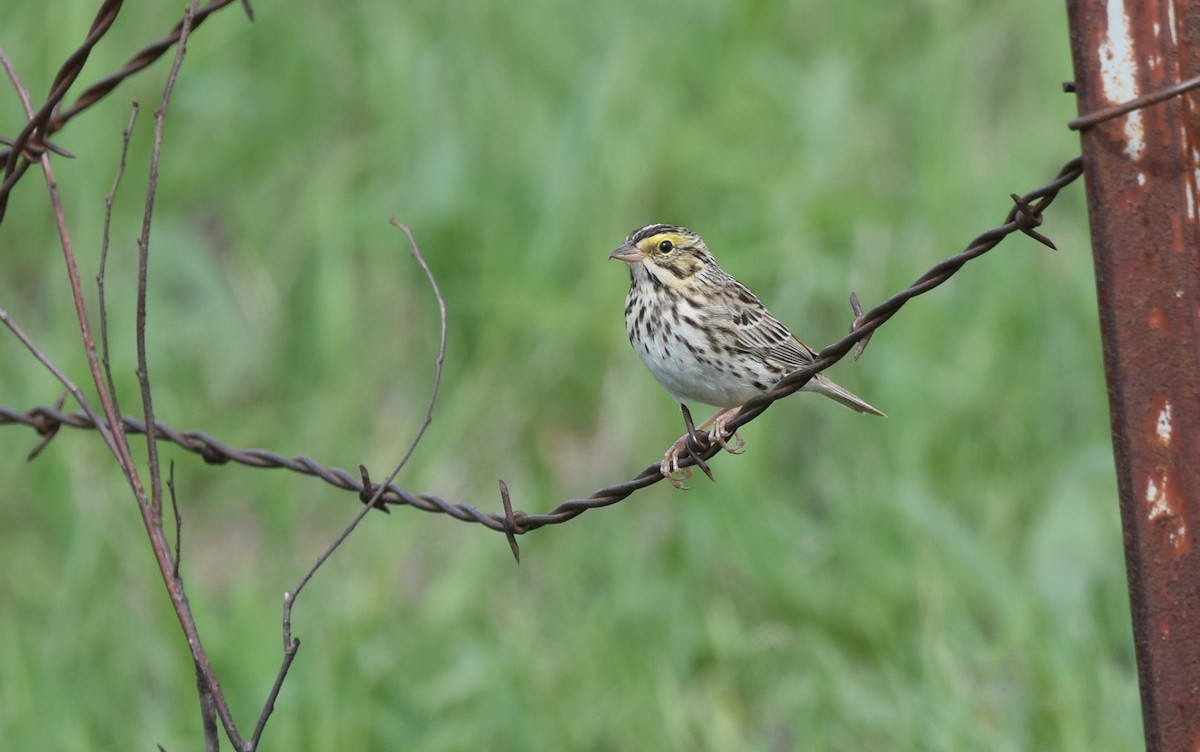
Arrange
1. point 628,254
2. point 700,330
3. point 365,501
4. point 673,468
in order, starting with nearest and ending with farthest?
point 365,501 < point 673,468 < point 700,330 < point 628,254

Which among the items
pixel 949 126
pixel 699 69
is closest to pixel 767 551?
pixel 949 126

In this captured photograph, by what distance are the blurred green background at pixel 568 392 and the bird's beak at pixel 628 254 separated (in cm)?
144

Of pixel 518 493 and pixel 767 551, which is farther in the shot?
pixel 518 493

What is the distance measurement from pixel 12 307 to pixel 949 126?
168 inches

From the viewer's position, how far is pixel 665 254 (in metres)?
4.31

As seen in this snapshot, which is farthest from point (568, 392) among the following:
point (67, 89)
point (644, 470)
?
point (67, 89)

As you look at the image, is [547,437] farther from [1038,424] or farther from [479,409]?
[1038,424]

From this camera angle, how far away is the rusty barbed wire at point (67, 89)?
10.3ft

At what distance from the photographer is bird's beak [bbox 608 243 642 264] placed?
14.0 feet

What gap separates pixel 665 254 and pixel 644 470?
102 cm

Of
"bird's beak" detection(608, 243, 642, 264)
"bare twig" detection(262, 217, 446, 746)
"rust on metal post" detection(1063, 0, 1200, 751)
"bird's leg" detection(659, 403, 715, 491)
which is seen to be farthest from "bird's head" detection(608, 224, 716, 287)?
"rust on metal post" detection(1063, 0, 1200, 751)

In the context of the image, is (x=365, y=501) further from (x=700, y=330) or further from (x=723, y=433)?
(x=700, y=330)

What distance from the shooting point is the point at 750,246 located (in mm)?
6879

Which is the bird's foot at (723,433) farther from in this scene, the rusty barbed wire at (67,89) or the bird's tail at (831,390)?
the rusty barbed wire at (67,89)
